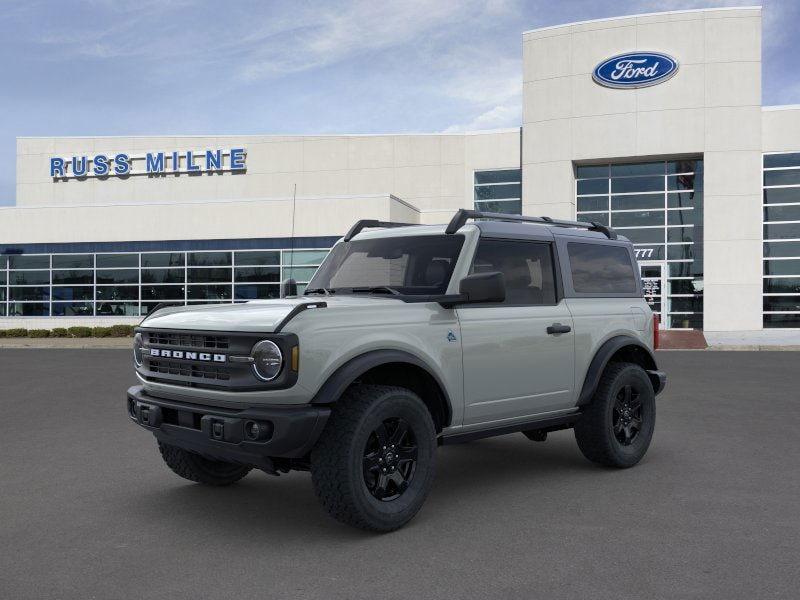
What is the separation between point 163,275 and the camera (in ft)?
119

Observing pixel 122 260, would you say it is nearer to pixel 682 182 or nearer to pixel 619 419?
pixel 682 182

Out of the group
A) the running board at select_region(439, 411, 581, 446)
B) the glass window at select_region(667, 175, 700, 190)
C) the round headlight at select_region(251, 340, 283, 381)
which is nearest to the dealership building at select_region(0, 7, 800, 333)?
the glass window at select_region(667, 175, 700, 190)

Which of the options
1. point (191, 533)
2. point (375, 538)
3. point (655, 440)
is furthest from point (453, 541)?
point (655, 440)

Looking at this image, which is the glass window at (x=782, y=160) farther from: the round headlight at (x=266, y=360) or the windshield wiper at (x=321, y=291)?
the round headlight at (x=266, y=360)

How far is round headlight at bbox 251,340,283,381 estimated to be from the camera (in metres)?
4.71

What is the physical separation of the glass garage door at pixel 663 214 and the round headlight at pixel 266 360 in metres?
29.0

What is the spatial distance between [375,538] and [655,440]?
4.39 meters

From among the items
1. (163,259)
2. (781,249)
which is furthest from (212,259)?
(781,249)

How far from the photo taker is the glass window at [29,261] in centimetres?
3741

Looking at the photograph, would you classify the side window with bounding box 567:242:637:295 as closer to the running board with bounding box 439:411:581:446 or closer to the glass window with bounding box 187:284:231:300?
the running board with bounding box 439:411:581:446

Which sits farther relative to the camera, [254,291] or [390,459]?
[254,291]

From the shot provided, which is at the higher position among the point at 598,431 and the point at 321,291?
the point at 321,291

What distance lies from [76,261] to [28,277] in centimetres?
273

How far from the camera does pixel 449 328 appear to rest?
5.54 m
